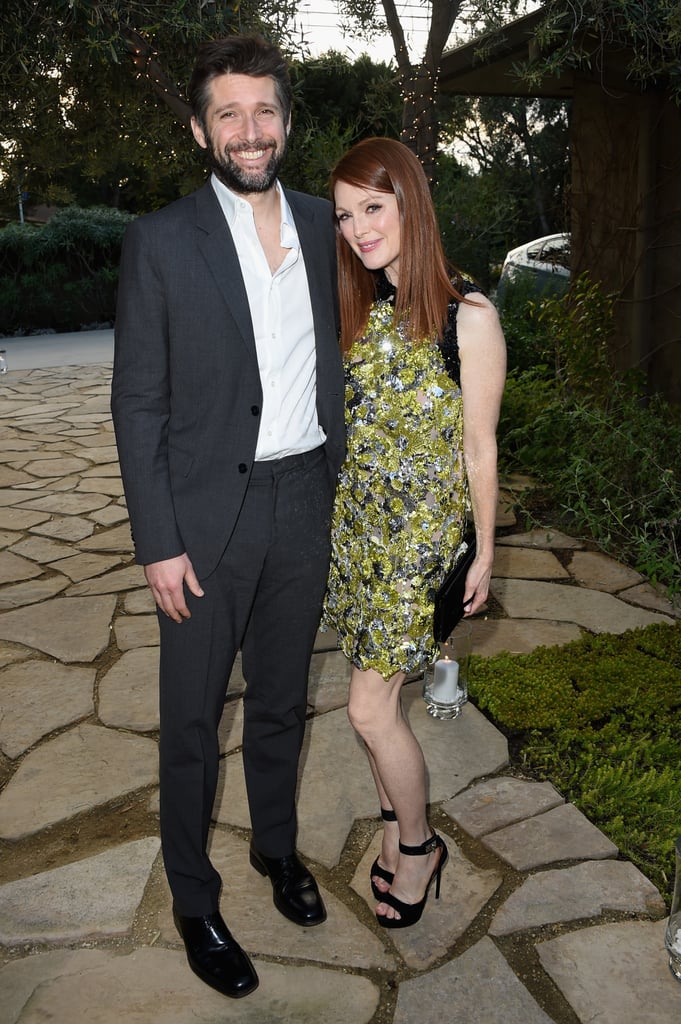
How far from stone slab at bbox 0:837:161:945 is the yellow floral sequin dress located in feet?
3.45

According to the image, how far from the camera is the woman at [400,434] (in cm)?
220

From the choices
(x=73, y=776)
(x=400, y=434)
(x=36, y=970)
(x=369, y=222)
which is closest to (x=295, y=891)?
(x=36, y=970)

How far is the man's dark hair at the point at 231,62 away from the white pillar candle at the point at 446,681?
2.18 m

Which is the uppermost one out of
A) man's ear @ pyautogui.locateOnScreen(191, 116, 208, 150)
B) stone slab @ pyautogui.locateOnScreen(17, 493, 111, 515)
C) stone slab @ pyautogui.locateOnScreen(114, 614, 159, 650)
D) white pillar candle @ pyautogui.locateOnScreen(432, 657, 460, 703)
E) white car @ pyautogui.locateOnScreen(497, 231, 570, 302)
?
man's ear @ pyautogui.locateOnScreen(191, 116, 208, 150)

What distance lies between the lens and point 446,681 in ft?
11.9

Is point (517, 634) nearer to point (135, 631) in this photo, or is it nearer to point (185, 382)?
point (135, 631)

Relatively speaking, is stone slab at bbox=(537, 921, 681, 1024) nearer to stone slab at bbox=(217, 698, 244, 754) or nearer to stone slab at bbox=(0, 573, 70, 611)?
stone slab at bbox=(217, 698, 244, 754)

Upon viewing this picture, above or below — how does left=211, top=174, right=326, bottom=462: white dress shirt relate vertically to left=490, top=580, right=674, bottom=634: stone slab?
above

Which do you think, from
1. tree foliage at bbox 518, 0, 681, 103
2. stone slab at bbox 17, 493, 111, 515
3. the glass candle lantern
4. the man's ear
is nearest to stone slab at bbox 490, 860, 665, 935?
the glass candle lantern

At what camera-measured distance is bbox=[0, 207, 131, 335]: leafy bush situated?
50.1ft

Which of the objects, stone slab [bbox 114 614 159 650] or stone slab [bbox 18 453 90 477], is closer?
stone slab [bbox 114 614 159 650]

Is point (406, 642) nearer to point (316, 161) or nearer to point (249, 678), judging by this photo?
point (249, 678)

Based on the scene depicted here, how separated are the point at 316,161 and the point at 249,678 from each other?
3.98m

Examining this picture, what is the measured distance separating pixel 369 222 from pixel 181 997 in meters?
1.96
